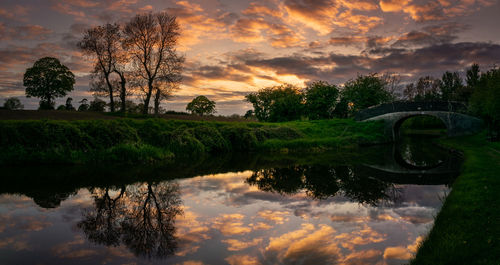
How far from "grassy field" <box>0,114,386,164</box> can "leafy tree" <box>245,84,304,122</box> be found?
78.9 ft

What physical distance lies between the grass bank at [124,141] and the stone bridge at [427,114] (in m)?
15.9

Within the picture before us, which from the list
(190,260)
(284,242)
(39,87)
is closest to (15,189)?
(190,260)

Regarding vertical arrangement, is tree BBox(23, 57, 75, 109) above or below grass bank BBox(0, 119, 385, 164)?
above

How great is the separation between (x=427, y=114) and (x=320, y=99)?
17.6 m

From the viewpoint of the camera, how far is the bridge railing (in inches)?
1467

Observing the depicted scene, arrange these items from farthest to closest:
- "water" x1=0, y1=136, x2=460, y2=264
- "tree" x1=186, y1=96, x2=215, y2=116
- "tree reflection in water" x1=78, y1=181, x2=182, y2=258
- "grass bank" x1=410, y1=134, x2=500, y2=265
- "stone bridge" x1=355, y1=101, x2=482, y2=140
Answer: "tree" x1=186, y1=96, x2=215, y2=116
"stone bridge" x1=355, y1=101, x2=482, y2=140
"tree reflection in water" x1=78, y1=181, x2=182, y2=258
"water" x1=0, y1=136, x2=460, y2=264
"grass bank" x1=410, y1=134, x2=500, y2=265

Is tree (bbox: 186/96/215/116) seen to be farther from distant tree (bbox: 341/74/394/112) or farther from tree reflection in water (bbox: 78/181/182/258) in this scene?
tree reflection in water (bbox: 78/181/182/258)

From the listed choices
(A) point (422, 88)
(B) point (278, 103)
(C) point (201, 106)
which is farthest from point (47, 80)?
(A) point (422, 88)

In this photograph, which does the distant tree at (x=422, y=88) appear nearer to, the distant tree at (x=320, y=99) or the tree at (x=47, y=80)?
the distant tree at (x=320, y=99)

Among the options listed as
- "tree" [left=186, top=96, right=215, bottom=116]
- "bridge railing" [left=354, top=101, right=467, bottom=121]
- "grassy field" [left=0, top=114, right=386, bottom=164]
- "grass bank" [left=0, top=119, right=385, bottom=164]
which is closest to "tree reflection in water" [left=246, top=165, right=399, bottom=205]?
"grass bank" [left=0, top=119, right=385, bottom=164]

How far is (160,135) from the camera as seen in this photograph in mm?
20469

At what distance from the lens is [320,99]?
5206 centimetres

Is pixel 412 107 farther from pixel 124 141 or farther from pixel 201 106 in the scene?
pixel 201 106

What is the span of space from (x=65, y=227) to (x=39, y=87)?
5222cm
